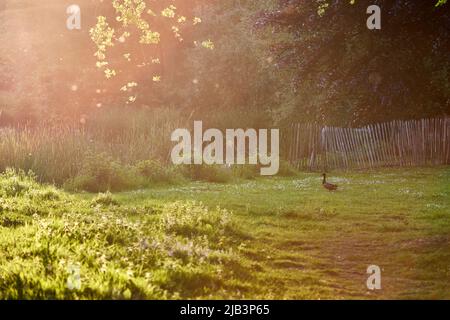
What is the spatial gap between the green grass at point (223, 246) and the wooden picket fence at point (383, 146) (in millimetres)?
8746

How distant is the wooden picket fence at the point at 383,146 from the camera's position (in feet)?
71.7

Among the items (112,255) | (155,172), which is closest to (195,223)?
(112,255)

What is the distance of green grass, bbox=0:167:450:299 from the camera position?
19.5 ft

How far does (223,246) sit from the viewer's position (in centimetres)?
795

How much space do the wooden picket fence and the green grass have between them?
28.7ft

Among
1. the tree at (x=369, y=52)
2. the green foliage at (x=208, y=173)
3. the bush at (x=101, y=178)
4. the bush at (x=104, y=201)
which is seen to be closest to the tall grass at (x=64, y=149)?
the bush at (x=101, y=178)

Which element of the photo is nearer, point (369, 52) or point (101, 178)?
point (101, 178)

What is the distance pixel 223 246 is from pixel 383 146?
1574 centimetres

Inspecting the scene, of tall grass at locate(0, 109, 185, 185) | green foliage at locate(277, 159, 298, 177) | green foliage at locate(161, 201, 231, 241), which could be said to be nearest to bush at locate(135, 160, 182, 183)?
tall grass at locate(0, 109, 185, 185)

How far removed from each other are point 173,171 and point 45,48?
21024 millimetres

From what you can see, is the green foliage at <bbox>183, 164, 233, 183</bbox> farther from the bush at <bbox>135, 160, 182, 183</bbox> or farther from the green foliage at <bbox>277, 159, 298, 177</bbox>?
the green foliage at <bbox>277, 159, 298, 177</bbox>

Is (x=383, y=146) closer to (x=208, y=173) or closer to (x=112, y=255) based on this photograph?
(x=208, y=173)
